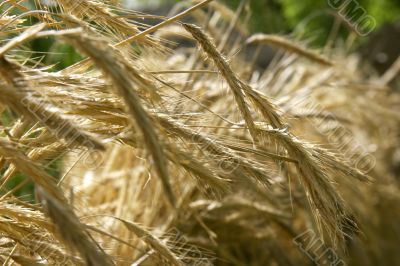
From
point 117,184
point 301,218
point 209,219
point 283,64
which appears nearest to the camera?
point 209,219

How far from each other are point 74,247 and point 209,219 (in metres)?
1.05

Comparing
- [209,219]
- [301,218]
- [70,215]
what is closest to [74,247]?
[70,215]

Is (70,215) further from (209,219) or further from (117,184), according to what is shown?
(117,184)

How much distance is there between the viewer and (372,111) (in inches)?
106

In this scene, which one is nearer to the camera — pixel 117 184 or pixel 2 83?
pixel 2 83

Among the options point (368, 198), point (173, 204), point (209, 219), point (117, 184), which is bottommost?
point (117, 184)

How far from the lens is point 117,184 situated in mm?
1884

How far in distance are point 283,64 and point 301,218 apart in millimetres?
598

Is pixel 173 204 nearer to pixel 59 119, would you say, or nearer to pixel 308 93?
pixel 59 119

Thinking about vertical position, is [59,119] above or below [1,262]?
above

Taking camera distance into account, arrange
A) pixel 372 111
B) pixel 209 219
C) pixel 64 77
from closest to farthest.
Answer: pixel 64 77, pixel 209 219, pixel 372 111

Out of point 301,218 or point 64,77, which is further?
point 301,218

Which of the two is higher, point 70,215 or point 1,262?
point 70,215

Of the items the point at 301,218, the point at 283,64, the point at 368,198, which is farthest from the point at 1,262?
the point at 368,198
